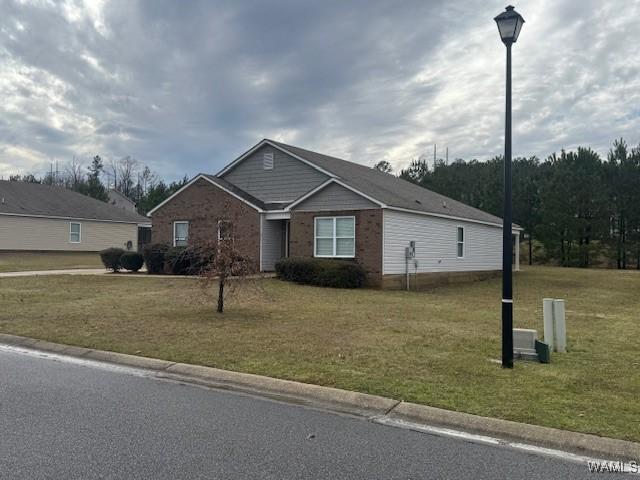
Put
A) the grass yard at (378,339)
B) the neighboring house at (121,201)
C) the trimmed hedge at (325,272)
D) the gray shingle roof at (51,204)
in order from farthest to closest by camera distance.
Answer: the neighboring house at (121,201) → the gray shingle roof at (51,204) → the trimmed hedge at (325,272) → the grass yard at (378,339)

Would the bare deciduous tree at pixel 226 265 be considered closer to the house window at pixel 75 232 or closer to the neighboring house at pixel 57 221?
the neighboring house at pixel 57 221

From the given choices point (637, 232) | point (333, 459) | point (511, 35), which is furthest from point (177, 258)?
point (637, 232)

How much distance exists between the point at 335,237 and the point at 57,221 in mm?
26566

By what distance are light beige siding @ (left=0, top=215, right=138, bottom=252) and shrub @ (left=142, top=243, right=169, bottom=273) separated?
17177 mm

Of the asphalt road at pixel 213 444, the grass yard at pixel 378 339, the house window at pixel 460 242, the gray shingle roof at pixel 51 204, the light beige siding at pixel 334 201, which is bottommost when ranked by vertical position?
the asphalt road at pixel 213 444

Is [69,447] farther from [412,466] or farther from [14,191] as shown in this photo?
[14,191]

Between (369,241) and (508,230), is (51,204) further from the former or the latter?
(508,230)

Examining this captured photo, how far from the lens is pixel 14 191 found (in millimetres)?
38812

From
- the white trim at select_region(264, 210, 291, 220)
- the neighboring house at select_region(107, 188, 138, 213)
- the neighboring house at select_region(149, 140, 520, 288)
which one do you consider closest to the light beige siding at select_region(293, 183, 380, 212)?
the neighboring house at select_region(149, 140, 520, 288)

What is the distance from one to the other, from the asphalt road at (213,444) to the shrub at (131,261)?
18438 mm

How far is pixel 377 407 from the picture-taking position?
5.64m

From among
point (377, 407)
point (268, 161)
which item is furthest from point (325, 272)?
point (377, 407)

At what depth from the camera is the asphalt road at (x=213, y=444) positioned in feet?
13.3

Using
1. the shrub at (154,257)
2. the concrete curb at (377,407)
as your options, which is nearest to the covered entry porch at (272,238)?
the shrub at (154,257)
